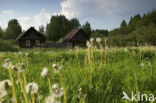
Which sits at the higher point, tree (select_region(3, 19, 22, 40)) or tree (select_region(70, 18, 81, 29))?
tree (select_region(70, 18, 81, 29))

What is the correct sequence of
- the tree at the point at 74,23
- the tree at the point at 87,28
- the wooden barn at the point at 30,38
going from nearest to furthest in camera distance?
1. the wooden barn at the point at 30,38
2. the tree at the point at 87,28
3. the tree at the point at 74,23

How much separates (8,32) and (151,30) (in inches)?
2096

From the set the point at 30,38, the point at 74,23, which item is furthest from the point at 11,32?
the point at 30,38

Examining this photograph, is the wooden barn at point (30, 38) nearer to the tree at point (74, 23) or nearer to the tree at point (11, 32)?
the tree at point (11, 32)

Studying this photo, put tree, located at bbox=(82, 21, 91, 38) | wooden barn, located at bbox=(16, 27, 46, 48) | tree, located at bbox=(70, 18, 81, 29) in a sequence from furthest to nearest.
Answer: tree, located at bbox=(70, 18, 81, 29)
tree, located at bbox=(82, 21, 91, 38)
wooden barn, located at bbox=(16, 27, 46, 48)

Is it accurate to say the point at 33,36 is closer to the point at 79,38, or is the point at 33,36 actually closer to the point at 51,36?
the point at 79,38

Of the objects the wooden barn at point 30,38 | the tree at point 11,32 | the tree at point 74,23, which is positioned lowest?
the wooden barn at point 30,38

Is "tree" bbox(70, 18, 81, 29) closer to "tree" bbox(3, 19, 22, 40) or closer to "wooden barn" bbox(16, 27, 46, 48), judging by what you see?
"tree" bbox(3, 19, 22, 40)

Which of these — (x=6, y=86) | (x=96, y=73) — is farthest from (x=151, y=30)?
(x=6, y=86)

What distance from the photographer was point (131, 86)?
6.88 feet

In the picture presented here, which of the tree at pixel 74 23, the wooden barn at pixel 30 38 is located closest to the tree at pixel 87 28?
the tree at pixel 74 23

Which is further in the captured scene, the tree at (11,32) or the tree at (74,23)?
the tree at (74,23)

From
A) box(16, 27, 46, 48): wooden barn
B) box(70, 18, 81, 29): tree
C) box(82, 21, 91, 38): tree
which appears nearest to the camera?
box(16, 27, 46, 48): wooden barn

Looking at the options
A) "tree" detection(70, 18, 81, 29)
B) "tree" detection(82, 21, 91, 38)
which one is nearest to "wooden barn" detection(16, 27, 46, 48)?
"tree" detection(82, 21, 91, 38)
